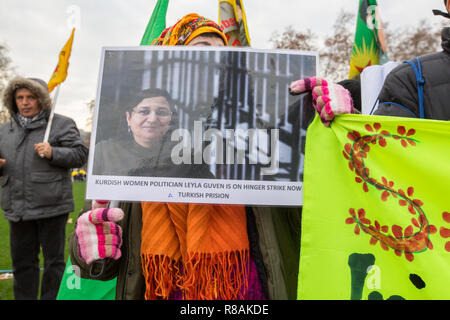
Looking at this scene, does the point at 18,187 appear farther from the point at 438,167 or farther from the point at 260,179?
the point at 438,167

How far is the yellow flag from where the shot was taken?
2330 mm

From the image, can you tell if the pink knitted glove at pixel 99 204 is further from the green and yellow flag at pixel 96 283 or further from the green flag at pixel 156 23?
the green flag at pixel 156 23

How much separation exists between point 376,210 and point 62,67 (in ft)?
7.46

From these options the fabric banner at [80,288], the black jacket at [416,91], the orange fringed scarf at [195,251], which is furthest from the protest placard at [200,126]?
the fabric banner at [80,288]

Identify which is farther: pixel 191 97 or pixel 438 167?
pixel 191 97

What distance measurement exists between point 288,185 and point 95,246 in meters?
0.79

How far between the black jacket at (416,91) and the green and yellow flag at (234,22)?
49.7 inches

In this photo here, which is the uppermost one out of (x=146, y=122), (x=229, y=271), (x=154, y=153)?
(x=146, y=122)

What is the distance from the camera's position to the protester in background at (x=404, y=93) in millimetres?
1197

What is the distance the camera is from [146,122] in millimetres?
1278

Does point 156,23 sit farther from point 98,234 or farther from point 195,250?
point 195,250

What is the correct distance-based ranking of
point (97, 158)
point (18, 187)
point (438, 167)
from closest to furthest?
point (438, 167) → point (97, 158) → point (18, 187)

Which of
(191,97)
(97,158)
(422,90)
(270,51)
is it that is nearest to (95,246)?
(97,158)

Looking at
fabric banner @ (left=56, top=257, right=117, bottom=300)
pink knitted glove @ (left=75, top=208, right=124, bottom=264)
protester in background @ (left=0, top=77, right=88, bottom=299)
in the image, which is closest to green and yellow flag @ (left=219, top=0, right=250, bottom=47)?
pink knitted glove @ (left=75, top=208, right=124, bottom=264)
